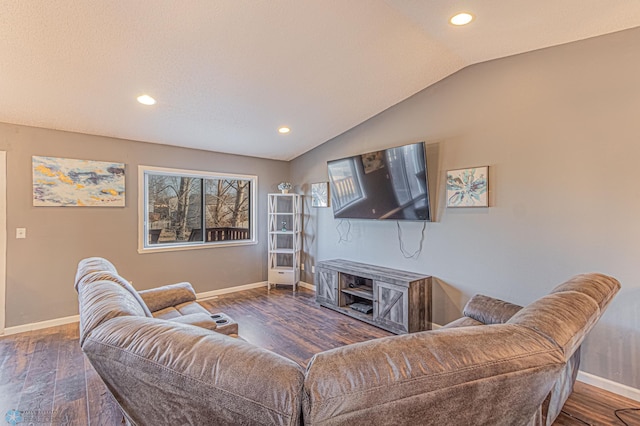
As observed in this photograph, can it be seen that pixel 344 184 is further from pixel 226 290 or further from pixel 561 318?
pixel 561 318

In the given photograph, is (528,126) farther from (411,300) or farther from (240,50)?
(240,50)

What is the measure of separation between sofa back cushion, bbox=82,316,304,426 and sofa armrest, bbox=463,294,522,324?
2.04 metres

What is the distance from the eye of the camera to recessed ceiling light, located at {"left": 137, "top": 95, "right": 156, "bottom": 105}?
3.10 meters

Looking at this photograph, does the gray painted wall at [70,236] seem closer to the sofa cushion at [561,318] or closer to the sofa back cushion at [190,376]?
the sofa back cushion at [190,376]

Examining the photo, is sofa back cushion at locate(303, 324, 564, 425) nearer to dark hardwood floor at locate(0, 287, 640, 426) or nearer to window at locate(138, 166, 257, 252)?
dark hardwood floor at locate(0, 287, 640, 426)

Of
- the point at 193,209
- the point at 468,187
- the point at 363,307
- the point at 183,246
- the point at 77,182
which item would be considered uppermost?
the point at 77,182

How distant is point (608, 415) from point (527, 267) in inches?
44.1

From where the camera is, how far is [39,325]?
11.5ft

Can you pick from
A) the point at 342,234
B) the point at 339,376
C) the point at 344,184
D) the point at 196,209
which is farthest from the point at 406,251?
the point at 196,209

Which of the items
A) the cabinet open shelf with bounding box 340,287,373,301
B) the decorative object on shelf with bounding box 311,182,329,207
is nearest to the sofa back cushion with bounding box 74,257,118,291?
the cabinet open shelf with bounding box 340,287,373,301

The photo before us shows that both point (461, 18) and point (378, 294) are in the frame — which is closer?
point (461, 18)

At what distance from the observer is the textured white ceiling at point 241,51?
212 centimetres

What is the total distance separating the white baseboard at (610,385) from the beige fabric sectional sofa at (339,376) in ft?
6.15

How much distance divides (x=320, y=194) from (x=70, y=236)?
3.38m
